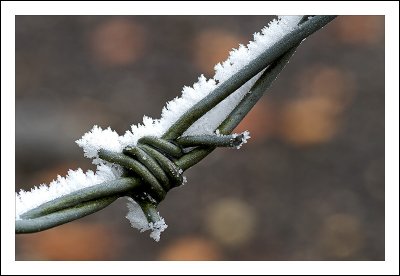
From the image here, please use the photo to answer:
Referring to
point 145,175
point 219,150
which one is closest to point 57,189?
point 145,175

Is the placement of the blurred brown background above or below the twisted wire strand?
above

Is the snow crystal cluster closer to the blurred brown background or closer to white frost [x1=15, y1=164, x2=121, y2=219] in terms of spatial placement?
white frost [x1=15, y1=164, x2=121, y2=219]

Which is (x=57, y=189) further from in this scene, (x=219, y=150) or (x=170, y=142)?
(x=219, y=150)

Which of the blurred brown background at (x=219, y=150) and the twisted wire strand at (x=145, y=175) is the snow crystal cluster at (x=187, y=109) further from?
the blurred brown background at (x=219, y=150)

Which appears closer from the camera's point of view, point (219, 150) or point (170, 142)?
point (170, 142)

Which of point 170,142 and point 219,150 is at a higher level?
point 219,150

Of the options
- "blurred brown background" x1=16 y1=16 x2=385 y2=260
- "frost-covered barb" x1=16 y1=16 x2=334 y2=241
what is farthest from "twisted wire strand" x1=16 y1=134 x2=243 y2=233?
"blurred brown background" x1=16 y1=16 x2=385 y2=260
